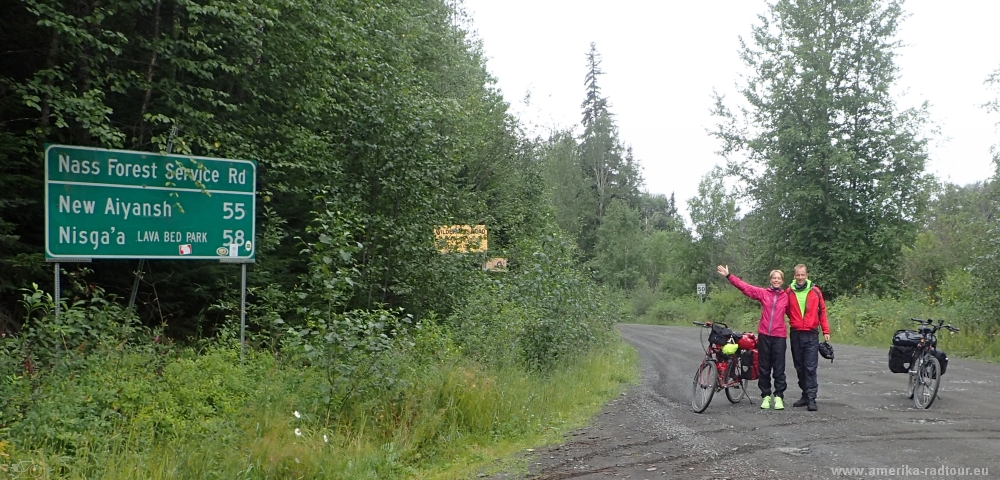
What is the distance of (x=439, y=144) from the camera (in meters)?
14.6

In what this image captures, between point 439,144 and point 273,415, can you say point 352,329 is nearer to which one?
point 273,415

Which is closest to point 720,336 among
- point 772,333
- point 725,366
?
point 725,366

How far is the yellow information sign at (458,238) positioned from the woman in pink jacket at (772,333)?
603cm

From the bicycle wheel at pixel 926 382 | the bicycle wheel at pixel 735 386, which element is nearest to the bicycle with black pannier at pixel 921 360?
the bicycle wheel at pixel 926 382

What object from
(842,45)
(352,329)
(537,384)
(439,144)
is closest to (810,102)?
(842,45)

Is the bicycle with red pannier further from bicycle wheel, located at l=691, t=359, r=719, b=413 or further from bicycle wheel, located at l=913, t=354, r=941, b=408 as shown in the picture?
bicycle wheel, located at l=913, t=354, r=941, b=408

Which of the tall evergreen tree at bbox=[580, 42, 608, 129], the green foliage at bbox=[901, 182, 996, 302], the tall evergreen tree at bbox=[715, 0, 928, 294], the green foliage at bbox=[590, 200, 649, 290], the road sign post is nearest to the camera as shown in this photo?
the road sign post

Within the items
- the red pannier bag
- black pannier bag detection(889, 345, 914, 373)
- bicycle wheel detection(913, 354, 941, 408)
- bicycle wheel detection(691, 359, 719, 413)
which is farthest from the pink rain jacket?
bicycle wheel detection(913, 354, 941, 408)

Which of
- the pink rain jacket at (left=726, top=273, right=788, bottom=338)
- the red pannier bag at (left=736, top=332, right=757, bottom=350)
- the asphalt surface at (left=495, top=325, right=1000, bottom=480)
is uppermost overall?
the pink rain jacket at (left=726, top=273, right=788, bottom=338)

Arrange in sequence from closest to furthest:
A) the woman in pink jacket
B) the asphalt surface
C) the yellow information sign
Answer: the asphalt surface
the woman in pink jacket
the yellow information sign

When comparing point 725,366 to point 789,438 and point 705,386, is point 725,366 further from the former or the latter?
point 789,438

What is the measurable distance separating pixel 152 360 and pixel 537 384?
5198mm

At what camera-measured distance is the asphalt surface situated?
22.5ft

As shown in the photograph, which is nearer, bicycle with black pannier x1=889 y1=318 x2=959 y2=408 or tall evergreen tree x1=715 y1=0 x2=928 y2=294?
bicycle with black pannier x1=889 y1=318 x2=959 y2=408
